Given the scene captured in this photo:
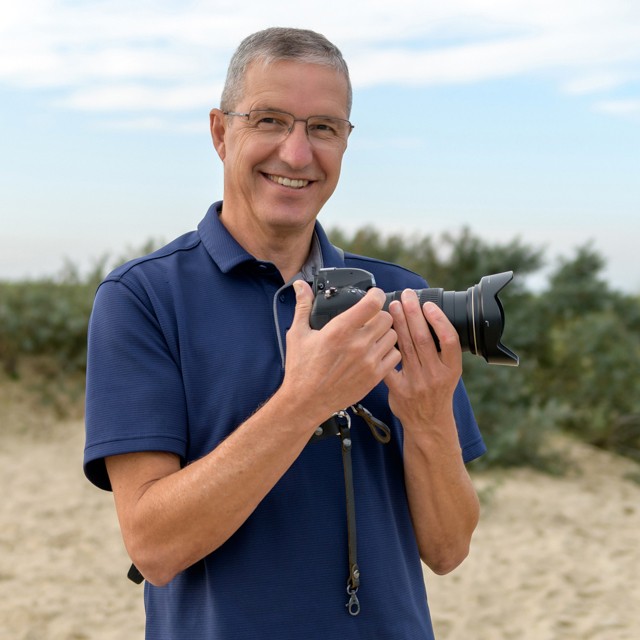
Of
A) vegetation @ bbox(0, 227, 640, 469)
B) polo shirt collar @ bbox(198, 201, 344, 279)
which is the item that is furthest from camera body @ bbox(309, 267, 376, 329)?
vegetation @ bbox(0, 227, 640, 469)

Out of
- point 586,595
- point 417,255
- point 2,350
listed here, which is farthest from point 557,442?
point 2,350

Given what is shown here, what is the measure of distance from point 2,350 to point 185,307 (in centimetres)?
786

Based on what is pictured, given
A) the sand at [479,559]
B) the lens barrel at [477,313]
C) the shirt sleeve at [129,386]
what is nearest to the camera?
the shirt sleeve at [129,386]

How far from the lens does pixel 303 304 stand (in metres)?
1.54

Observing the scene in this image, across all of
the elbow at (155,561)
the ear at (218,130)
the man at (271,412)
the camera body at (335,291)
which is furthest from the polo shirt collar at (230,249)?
the elbow at (155,561)

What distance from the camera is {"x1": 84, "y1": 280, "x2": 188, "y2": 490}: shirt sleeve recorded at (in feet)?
5.11

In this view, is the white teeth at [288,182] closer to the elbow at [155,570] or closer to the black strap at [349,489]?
the black strap at [349,489]

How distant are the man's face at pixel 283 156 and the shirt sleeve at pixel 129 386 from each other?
13.0 inches

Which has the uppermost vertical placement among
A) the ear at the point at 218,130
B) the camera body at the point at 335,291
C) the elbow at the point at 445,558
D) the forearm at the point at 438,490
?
the ear at the point at 218,130

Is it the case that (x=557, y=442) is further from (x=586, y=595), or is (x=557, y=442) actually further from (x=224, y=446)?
(x=224, y=446)

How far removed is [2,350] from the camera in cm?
893

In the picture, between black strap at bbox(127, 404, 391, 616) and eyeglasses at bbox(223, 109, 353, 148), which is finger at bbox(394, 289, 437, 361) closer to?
black strap at bbox(127, 404, 391, 616)

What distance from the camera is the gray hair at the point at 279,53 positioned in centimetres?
176

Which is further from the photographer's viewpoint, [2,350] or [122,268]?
[2,350]
